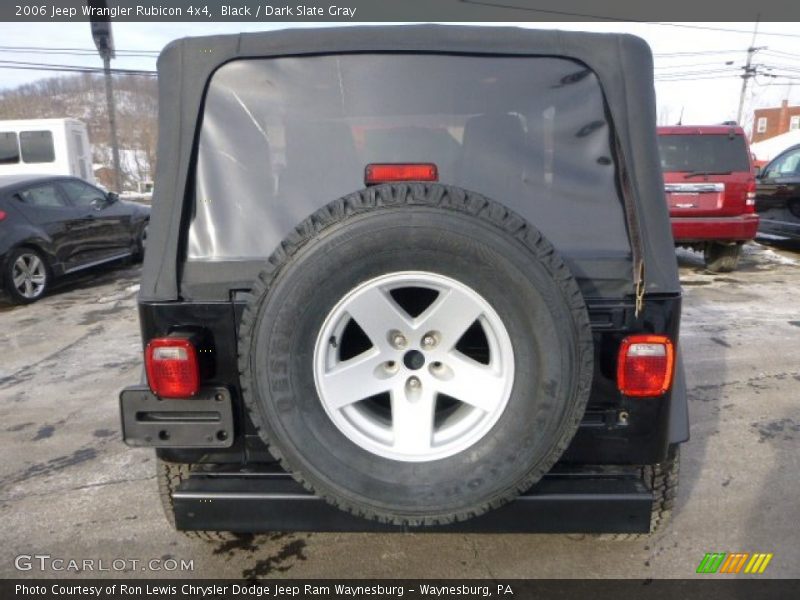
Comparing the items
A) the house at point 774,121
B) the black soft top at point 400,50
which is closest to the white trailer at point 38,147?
the black soft top at point 400,50

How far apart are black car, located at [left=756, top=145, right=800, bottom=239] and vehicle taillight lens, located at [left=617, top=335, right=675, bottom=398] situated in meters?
8.73

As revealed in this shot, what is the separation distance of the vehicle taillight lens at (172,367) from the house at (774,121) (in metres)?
60.8

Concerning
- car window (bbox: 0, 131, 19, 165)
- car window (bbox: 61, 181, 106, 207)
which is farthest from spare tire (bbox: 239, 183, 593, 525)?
car window (bbox: 0, 131, 19, 165)

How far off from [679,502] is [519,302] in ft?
5.66

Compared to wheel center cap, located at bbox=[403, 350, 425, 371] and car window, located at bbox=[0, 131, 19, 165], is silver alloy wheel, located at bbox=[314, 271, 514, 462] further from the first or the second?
car window, located at bbox=[0, 131, 19, 165]

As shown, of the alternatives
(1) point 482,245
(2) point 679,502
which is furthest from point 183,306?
(2) point 679,502

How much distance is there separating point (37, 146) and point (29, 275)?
9789 millimetres

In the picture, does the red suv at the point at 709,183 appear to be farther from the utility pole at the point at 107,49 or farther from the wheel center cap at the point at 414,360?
the utility pole at the point at 107,49

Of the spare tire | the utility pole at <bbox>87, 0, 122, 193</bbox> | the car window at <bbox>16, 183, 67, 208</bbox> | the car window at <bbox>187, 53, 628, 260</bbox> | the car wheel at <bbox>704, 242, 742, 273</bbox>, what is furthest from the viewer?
the utility pole at <bbox>87, 0, 122, 193</bbox>

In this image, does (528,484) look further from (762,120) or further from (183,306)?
(762,120)

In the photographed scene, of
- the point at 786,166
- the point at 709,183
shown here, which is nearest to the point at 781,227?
the point at 786,166

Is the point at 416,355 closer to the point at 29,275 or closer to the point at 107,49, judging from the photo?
the point at 29,275

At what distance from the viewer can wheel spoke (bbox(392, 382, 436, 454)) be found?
1.83 m

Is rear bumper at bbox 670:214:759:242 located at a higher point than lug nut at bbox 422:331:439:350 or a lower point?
lower
